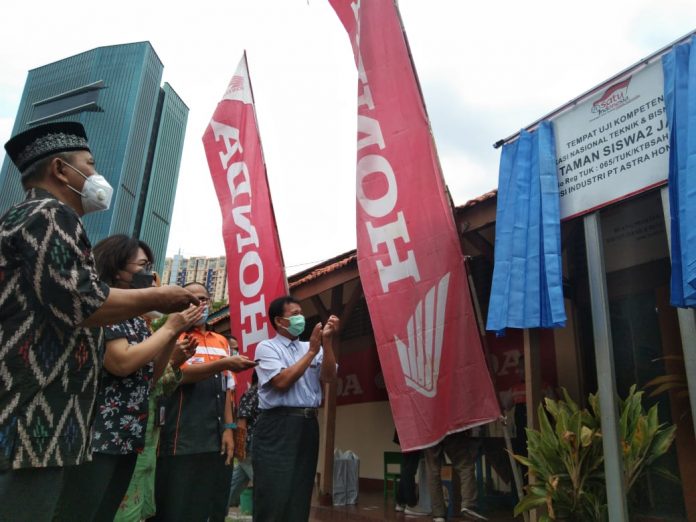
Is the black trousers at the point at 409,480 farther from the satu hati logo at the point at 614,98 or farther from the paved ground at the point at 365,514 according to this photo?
the satu hati logo at the point at 614,98

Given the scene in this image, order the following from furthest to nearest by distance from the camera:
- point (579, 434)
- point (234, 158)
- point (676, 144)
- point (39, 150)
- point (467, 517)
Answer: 1. point (234, 158)
2. point (467, 517)
3. point (579, 434)
4. point (676, 144)
5. point (39, 150)

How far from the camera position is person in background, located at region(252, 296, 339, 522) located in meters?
2.83

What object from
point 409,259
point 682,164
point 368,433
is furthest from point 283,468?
point 368,433

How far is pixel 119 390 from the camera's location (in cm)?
217

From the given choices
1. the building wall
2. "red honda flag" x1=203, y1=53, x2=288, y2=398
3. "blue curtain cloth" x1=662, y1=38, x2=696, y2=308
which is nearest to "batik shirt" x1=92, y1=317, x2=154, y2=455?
"blue curtain cloth" x1=662, y1=38, x2=696, y2=308

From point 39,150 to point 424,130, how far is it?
10.8 feet

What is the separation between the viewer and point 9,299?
1.31m

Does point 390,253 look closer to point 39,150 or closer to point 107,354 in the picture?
point 107,354

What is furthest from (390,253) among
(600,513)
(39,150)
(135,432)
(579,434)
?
(39,150)

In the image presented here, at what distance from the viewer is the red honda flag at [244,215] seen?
5430 mm

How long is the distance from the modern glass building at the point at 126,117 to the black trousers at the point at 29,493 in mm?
66921

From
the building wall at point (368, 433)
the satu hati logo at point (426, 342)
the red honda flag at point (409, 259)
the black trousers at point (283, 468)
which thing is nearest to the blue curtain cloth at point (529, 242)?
the red honda flag at point (409, 259)

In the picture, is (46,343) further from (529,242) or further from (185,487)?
(529,242)

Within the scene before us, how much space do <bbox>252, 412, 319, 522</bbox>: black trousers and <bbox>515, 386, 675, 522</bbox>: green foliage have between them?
5.41 feet
